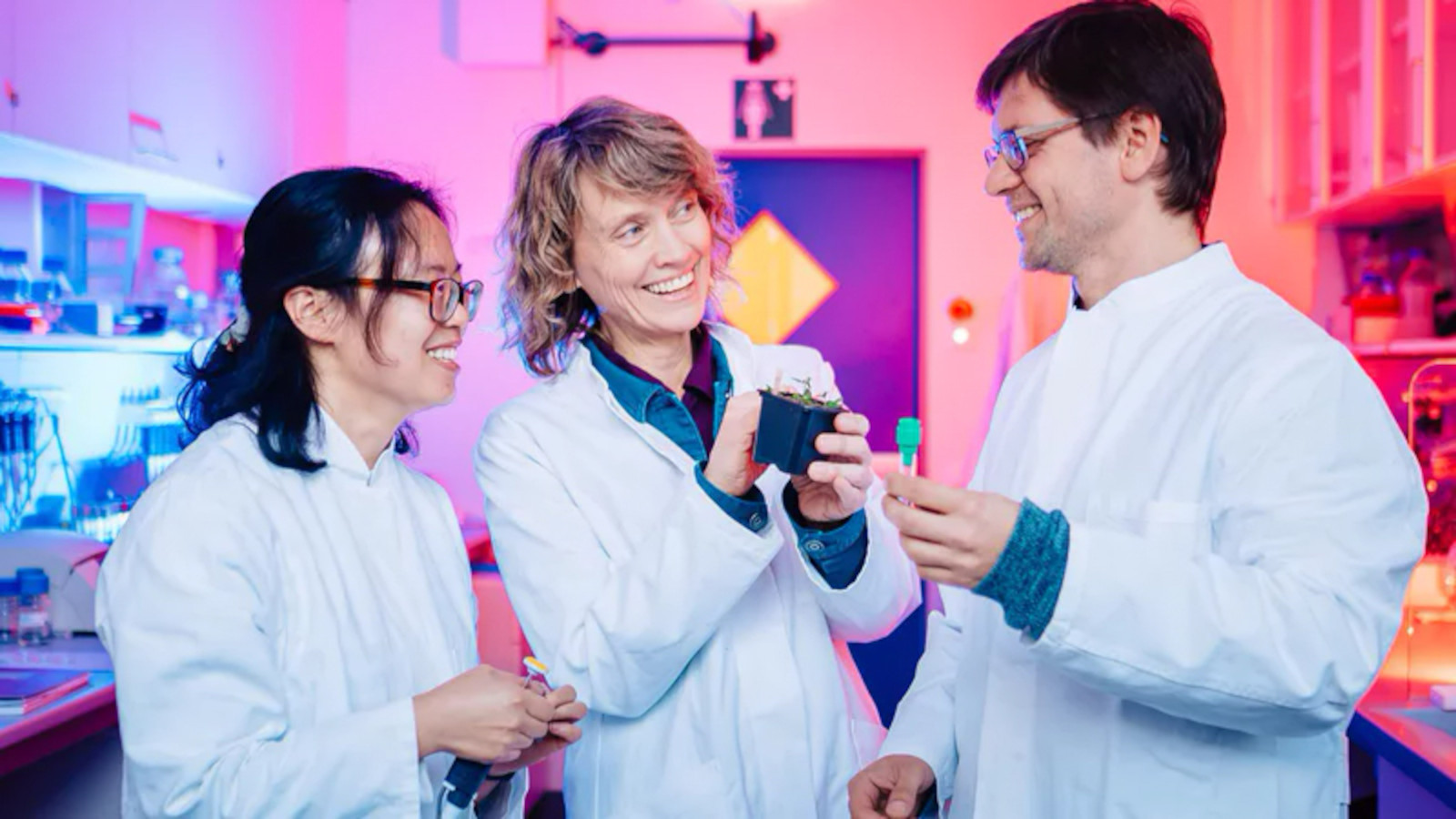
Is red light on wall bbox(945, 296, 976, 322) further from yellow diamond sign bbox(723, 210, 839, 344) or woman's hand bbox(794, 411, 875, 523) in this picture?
woman's hand bbox(794, 411, 875, 523)

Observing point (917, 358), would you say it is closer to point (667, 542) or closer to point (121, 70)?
point (121, 70)

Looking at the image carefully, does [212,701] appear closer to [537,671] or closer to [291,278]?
[537,671]

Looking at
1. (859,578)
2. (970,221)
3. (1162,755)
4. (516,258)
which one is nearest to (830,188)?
(970,221)

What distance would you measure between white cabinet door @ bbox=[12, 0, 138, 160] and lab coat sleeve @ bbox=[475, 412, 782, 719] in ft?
5.05

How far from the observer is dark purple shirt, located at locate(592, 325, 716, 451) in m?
1.49

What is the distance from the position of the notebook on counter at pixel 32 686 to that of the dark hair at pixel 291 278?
0.69m

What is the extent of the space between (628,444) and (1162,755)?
→ 29.3 inches

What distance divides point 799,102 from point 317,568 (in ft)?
10.4

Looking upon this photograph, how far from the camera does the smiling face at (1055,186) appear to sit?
1189 mm

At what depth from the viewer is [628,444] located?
142 cm

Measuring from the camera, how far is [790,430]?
44.1 inches

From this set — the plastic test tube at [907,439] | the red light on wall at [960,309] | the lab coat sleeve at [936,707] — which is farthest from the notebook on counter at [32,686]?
the red light on wall at [960,309]

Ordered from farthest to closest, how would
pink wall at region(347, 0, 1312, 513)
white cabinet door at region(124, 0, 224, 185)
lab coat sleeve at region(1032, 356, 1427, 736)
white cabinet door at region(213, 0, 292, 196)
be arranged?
1. pink wall at region(347, 0, 1312, 513)
2. white cabinet door at region(213, 0, 292, 196)
3. white cabinet door at region(124, 0, 224, 185)
4. lab coat sleeve at region(1032, 356, 1427, 736)

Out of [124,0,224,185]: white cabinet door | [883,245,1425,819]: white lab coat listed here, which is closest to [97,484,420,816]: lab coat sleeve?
[883,245,1425,819]: white lab coat
